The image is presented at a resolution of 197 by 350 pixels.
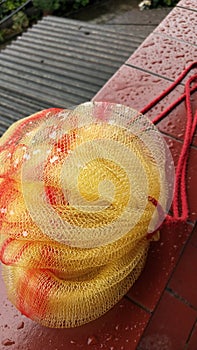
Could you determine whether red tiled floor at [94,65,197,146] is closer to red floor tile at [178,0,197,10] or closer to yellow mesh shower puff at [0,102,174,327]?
yellow mesh shower puff at [0,102,174,327]

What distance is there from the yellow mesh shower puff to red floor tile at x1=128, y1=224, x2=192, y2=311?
5cm

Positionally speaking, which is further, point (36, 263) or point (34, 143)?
point (34, 143)

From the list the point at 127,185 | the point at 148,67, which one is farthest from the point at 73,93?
the point at 127,185

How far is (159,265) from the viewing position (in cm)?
147

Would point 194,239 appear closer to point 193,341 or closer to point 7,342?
point 193,341

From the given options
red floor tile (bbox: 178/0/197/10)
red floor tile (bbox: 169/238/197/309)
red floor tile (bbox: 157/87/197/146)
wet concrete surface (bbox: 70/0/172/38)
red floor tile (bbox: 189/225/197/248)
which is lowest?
wet concrete surface (bbox: 70/0/172/38)

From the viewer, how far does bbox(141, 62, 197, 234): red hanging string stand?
1568 millimetres

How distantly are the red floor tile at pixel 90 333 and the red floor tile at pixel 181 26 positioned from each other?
4.64 feet

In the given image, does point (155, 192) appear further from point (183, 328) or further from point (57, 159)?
point (183, 328)

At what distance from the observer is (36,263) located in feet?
4.12

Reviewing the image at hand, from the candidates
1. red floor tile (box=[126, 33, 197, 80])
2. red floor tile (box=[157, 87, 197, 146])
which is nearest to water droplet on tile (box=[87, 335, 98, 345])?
red floor tile (box=[157, 87, 197, 146])

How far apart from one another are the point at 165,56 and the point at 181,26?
0.83 feet

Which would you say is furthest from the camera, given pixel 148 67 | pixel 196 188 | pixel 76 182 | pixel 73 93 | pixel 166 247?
pixel 73 93

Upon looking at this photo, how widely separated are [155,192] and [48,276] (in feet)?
1.41
